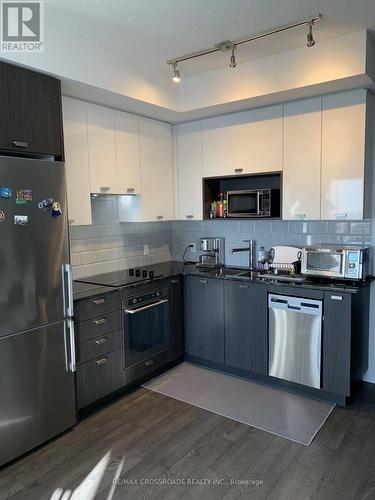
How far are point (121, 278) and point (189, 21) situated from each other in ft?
6.86

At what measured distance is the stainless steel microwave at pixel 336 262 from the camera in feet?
10.2

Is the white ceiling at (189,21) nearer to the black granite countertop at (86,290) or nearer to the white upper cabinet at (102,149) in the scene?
the white upper cabinet at (102,149)

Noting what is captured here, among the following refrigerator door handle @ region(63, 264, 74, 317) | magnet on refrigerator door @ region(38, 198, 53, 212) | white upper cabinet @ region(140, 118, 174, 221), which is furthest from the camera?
white upper cabinet @ region(140, 118, 174, 221)

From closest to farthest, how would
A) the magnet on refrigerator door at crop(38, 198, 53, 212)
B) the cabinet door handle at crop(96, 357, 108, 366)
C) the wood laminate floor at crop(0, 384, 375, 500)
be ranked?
the wood laminate floor at crop(0, 384, 375, 500)
the magnet on refrigerator door at crop(38, 198, 53, 212)
the cabinet door handle at crop(96, 357, 108, 366)

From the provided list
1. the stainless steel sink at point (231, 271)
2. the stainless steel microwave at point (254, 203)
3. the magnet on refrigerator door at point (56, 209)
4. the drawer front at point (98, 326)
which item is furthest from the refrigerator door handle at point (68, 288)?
the stainless steel microwave at point (254, 203)

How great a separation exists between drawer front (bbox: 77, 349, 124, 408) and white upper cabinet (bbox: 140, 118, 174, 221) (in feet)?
4.59

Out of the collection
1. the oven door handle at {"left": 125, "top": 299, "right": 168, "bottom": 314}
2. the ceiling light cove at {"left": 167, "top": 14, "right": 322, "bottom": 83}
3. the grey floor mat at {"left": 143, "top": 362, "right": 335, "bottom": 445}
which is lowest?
the grey floor mat at {"left": 143, "top": 362, "right": 335, "bottom": 445}

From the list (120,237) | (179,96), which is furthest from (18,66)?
(120,237)

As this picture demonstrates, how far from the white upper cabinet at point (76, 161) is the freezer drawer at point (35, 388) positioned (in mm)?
967

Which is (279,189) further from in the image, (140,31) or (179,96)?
(140,31)

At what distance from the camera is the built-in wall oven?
129 inches

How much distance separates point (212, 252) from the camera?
4.17 metres

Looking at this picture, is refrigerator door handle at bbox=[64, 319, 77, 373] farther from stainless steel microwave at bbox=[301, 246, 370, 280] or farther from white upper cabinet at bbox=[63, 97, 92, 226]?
stainless steel microwave at bbox=[301, 246, 370, 280]

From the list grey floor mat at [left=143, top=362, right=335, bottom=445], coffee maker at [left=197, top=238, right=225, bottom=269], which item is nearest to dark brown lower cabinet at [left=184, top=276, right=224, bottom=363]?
grey floor mat at [left=143, top=362, right=335, bottom=445]
